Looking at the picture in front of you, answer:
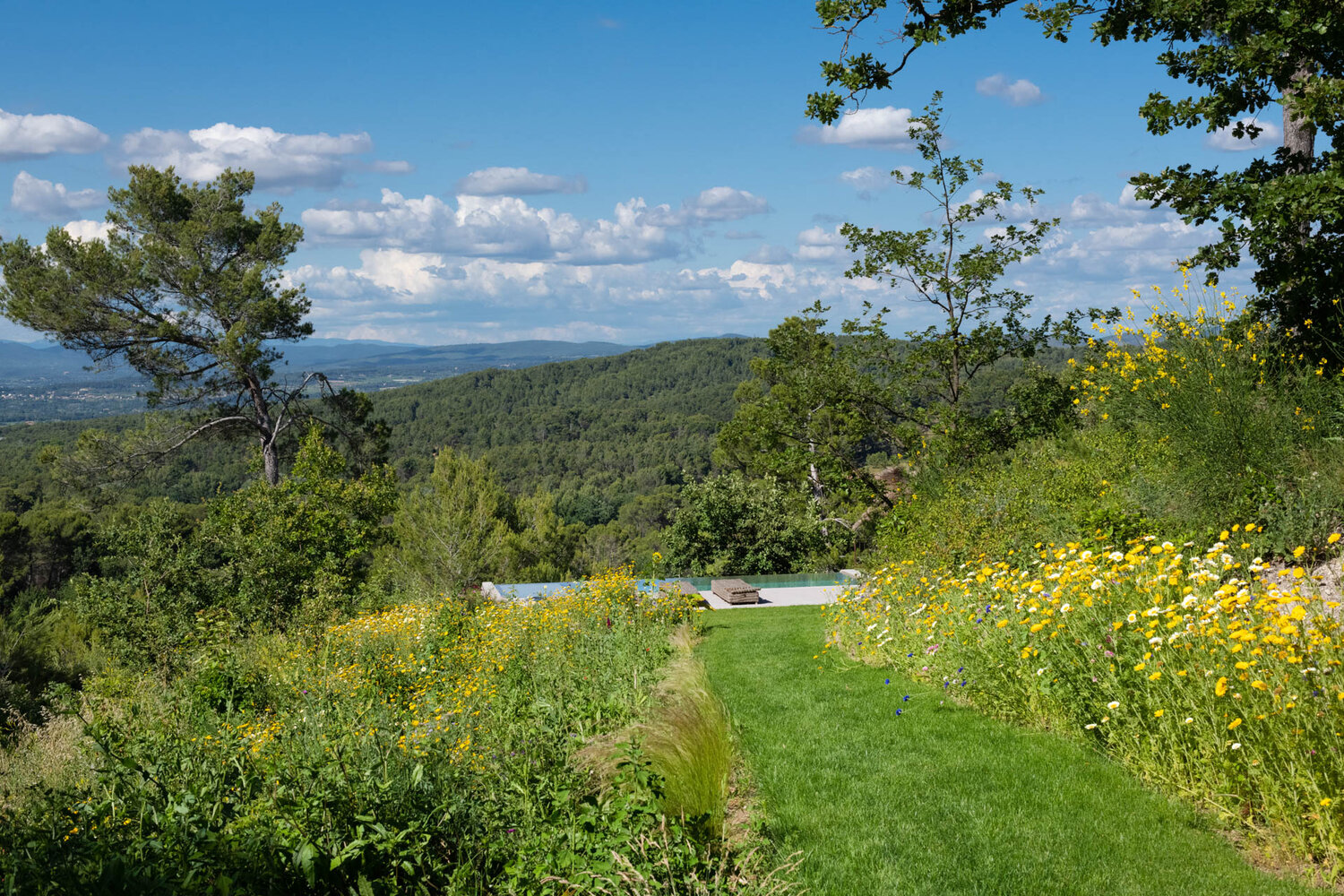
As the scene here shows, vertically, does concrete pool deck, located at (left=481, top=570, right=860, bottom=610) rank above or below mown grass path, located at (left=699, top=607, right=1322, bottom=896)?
below

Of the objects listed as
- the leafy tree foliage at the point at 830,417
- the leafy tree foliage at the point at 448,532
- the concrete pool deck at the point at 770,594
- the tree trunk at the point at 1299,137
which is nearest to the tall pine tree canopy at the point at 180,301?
the leafy tree foliage at the point at 448,532

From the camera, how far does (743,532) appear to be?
2147 centimetres

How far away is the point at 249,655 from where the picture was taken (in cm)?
932

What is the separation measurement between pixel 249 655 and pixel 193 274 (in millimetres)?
13522

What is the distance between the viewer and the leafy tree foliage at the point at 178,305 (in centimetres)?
1894

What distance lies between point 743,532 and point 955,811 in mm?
17506

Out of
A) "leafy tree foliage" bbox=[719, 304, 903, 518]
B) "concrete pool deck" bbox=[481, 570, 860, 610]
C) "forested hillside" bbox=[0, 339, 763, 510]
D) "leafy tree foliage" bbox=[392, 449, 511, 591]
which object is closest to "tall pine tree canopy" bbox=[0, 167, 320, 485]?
"leafy tree foliage" bbox=[392, 449, 511, 591]

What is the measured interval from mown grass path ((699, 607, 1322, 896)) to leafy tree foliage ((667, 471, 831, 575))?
15126 mm

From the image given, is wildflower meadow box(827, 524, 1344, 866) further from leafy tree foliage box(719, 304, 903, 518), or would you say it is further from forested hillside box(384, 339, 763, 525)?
forested hillside box(384, 339, 763, 525)

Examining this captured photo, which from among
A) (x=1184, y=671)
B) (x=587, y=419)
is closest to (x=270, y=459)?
(x=1184, y=671)

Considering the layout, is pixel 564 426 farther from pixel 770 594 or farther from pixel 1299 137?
pixel 1299 137

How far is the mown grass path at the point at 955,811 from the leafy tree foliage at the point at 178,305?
18.0 metres

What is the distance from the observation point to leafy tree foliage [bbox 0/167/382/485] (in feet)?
62.1

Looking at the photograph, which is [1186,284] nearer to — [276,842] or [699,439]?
[276,842]
